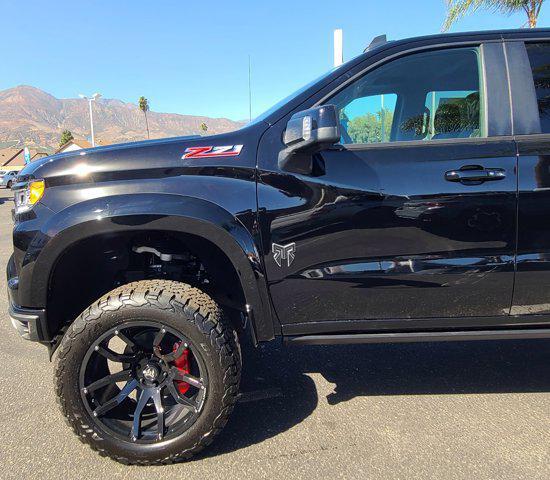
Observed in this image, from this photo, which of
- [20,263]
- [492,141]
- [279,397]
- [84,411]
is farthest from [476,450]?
[20,263]

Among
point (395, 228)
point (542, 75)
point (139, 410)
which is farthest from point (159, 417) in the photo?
point (542, 75)

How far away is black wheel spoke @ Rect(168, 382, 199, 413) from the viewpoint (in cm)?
234

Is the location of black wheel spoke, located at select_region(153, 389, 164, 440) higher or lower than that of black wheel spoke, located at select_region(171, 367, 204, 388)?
lower

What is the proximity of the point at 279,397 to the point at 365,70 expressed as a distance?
2065mm

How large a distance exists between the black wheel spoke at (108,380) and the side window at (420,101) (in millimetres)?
1722

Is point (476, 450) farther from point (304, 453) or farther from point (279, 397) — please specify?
point (279, 397)

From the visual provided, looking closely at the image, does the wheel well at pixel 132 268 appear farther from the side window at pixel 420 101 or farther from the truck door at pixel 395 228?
the side window at pixel 420 101

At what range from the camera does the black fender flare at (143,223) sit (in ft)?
7.25

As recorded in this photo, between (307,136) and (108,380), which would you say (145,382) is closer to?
(108,380)

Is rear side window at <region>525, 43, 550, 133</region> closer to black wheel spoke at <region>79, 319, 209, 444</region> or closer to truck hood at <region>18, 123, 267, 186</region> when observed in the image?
truck hood at <region>18, 123, 267, 186</region>

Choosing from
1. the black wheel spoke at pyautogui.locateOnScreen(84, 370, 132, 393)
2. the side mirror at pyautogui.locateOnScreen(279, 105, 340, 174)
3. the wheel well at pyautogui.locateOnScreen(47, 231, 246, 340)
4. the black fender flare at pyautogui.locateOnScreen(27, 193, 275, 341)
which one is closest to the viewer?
the side mirror at pyautogui.locateOnScreen(279, 105, 340, 174)

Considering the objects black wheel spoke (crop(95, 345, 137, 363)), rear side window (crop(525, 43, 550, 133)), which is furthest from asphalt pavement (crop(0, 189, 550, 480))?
rear side window (crop(525, 43, 550, 133))

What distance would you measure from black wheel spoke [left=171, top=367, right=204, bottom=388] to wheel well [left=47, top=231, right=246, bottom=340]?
0.45 meters

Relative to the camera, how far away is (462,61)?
8.29 ft
